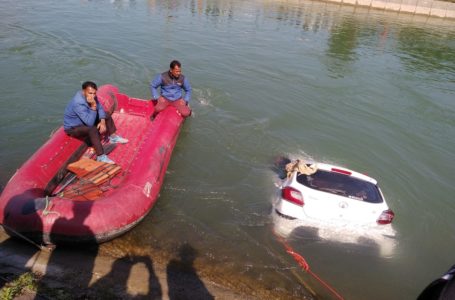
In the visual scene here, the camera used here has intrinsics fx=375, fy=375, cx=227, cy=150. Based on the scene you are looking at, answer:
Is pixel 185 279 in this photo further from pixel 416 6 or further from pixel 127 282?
pixel 416 6

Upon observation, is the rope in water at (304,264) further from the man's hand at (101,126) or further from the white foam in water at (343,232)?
the man's hand at (101,126)

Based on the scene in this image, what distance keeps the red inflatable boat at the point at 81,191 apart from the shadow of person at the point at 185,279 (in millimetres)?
1089

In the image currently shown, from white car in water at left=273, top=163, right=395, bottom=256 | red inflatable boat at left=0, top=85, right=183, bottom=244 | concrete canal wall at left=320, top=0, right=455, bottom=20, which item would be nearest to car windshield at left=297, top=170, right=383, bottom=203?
white car in water at left=273, top=163, right=395, bottom=256

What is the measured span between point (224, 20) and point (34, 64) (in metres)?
15.8

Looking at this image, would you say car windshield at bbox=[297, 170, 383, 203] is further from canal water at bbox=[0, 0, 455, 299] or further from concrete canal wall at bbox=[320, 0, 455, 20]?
concrete canal wall at bbox=[320, 0, 455, 20]

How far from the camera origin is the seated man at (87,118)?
7.83 meters

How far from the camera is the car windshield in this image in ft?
22.6

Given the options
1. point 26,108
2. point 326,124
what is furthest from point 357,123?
point 26,108

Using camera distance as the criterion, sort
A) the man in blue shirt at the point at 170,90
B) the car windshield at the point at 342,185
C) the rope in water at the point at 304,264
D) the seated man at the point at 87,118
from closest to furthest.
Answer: the rope in water at the point at 304,264 < the car windshield at the point at 342,185 < the seated man at the point at 87,118 < the man in blue shirt at the point at 170,90

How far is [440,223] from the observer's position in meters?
8.70

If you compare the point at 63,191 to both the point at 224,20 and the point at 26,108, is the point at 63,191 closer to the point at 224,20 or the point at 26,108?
the point at 26,108

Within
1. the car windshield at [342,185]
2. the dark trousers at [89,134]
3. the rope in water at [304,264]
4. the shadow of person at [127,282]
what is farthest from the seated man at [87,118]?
the car windshield at [342,185]

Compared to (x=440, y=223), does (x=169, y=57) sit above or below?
above

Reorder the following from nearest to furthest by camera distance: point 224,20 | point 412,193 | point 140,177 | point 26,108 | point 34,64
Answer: point 140,177, point 412,193, point 26,108, point 34,64, point 224,20
